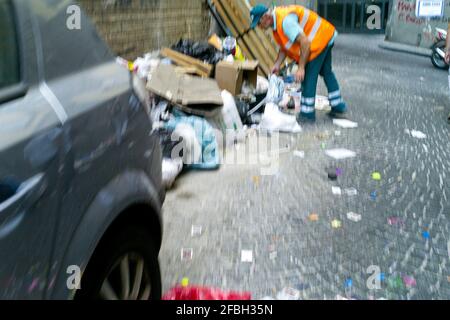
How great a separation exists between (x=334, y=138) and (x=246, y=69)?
1.55 metres

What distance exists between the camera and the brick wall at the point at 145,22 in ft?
21.1

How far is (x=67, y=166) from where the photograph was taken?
149 centimetres

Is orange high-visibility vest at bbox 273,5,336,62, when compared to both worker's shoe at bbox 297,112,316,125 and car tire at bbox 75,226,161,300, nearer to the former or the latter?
worker's shoe at bbox 297,112,316,125

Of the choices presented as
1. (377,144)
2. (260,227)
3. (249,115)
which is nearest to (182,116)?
(249,115)

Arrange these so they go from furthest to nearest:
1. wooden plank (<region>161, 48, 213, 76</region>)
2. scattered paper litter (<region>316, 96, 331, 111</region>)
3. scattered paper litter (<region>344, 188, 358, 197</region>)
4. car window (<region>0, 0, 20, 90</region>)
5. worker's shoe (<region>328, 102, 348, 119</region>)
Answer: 1. scattered paper litter (<region>316, 96, 331, 111</region>)
2. worker's shoe (<region>328, 102, 348, 119</region>)
3. wooden plank (<region>161, 48, 213, 76</region>)
4. scattered paper litter (<region>344, 188, 358, 197</region>)
5. car window (<region>0, 0, 20, 90</region>)

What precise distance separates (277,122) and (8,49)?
4.62m

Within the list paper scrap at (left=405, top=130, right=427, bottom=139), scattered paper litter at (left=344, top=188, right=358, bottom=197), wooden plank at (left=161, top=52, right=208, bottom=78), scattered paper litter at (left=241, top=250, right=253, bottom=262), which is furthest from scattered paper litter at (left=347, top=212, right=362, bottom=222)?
wooden plank at (left=161, top=52, right=208, bottom=78)

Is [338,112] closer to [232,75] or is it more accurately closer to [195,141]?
[232,75]

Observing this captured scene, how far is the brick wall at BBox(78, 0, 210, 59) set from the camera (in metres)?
6.43

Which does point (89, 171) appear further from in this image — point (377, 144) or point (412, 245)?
point (377, 144)

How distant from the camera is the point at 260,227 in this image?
141 inches

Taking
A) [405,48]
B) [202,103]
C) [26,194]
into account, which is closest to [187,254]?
[26,194]

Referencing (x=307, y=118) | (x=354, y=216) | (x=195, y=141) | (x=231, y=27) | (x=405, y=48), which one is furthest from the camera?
(x=405, y=48)

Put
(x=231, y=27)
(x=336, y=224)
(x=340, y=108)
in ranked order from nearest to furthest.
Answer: (x=336, y=224)
(x=340, y=108)
(x=231, y=27)
